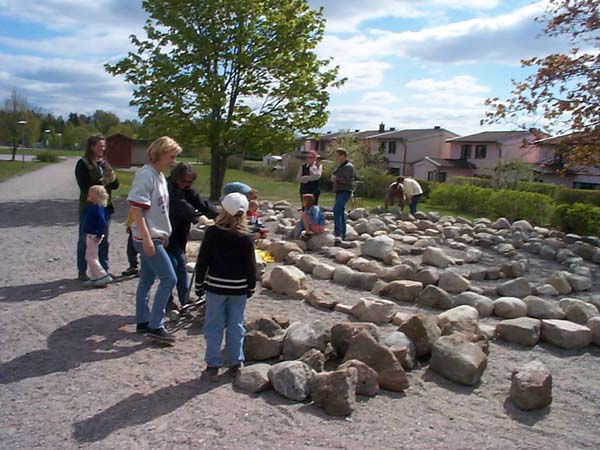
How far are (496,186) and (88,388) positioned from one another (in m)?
24.9

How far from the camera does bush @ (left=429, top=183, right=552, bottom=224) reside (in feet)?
58.6

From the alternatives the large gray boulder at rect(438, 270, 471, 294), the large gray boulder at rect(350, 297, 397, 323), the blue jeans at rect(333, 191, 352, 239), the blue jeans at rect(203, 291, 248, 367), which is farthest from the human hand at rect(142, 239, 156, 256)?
the blue jeans at rect(333, 191, 352, 239)

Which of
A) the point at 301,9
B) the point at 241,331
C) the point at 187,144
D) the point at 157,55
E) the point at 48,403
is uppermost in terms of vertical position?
the point at 301,9

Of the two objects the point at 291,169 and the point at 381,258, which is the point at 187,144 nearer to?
the point at 381,258

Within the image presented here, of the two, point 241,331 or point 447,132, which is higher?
point 447,132

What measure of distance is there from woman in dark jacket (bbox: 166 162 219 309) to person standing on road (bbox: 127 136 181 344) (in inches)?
15.9

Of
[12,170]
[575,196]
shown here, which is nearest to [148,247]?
[575,196]

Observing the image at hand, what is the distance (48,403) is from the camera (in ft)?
11.7

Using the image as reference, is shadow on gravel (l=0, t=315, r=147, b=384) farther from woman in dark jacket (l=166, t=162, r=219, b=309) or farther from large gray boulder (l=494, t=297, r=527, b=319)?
large gray boulder (l=494, t=297, r=527, b=319)

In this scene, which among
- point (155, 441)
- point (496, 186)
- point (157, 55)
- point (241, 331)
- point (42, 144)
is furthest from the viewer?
point (42, 144)

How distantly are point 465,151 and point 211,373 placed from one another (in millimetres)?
49255

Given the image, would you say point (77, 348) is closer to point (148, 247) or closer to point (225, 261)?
point (148, 247)

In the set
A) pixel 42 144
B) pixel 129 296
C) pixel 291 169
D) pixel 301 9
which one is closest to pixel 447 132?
pixel 291 169

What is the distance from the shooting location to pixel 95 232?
20.6 ft
